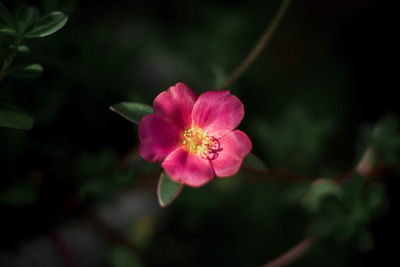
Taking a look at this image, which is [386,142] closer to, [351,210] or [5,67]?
[351,210]

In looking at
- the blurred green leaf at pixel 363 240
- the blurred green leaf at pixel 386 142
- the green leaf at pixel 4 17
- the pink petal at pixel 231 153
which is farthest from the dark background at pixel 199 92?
the blurred green leaf at pixel 363 240

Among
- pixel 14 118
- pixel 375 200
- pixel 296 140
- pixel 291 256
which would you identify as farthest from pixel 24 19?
pixel 296 140

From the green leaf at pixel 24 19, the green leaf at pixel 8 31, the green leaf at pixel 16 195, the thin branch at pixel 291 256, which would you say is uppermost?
the green leaf at pixel 24 19

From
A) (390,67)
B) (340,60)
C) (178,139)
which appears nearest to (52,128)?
(178,139)

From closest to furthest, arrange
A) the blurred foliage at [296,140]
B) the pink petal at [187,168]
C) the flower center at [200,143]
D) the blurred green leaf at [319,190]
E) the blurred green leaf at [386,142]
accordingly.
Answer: the pink petal at [187,168] < the flower center at [200,143] < the blurred green leaf at [386,142] < the blurred green leaf at [319,190] < the blurred foliage at [296,140]

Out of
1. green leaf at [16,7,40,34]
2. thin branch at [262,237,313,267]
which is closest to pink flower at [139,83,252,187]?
green leaf at [16,7,40,34]

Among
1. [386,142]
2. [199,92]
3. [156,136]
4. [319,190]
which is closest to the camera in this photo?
[156,136]

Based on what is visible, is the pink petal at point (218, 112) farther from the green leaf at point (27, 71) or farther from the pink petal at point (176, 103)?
the green leaf at point (27, 71)
